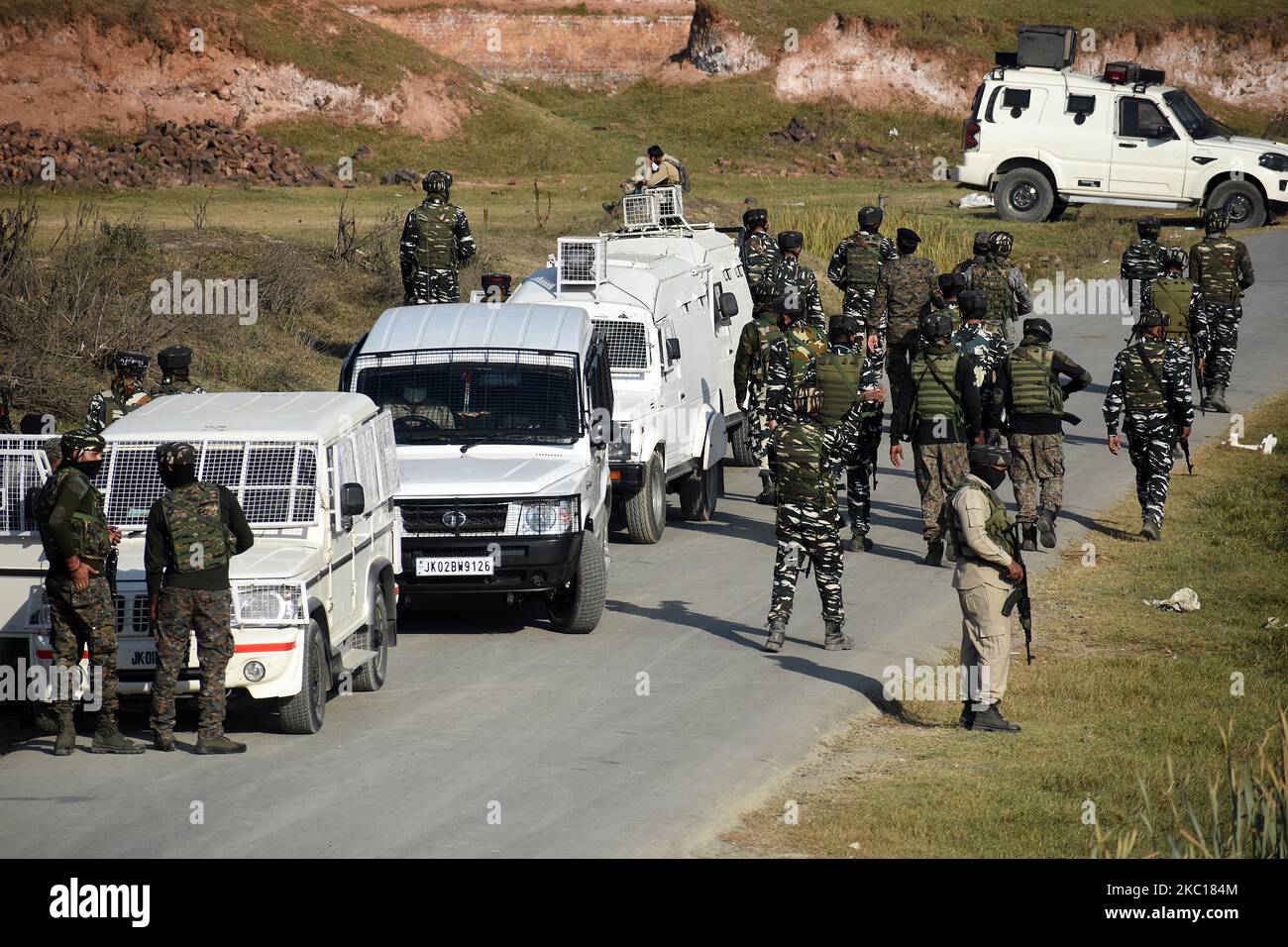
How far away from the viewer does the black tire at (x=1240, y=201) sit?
35.3m

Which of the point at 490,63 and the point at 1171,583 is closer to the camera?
the point at 1171,583

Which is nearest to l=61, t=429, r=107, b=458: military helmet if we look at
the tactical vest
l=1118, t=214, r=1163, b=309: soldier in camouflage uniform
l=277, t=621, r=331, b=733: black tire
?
l=277, t=621, r=331, b=733: black tire

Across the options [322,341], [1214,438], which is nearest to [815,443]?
[1214,438]

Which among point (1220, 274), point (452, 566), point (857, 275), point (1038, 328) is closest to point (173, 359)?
point (452, 566)

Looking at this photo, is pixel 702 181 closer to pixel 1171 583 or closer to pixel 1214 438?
pixel 1214 438

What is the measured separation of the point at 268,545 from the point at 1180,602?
7755 mm

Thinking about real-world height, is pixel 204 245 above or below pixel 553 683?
above

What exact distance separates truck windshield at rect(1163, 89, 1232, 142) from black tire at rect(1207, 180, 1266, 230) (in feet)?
3.47

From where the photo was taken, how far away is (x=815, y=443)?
12.2 m

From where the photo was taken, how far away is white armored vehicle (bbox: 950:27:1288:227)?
35.1 m

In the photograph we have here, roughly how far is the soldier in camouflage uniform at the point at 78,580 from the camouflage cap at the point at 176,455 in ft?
1.32

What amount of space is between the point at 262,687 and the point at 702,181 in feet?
134

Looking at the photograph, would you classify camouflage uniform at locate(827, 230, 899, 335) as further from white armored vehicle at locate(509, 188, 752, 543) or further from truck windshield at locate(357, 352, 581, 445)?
truck windshield at locate(357, 352, 581, 445)

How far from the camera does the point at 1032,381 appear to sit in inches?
606
